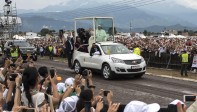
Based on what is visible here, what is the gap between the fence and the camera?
21.6 meters

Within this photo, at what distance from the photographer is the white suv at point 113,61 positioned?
16844 mm

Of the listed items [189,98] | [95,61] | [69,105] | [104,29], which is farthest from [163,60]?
[189,98]

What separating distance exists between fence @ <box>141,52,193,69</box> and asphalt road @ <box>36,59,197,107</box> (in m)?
3.47

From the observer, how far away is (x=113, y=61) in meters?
17.0

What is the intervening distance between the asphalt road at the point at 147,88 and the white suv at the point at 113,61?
400mm

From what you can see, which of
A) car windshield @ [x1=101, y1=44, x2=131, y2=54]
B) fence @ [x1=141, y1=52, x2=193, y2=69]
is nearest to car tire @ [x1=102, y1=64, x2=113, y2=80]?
car windshield @ [x1=101, y1=44, x2=131, y2=54]

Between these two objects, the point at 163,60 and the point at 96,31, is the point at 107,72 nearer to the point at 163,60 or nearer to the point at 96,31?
the point at 96,31

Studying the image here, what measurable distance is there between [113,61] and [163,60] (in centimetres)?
675

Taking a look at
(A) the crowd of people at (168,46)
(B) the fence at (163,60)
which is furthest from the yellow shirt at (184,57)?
(A) the crowd of people at (168,46)

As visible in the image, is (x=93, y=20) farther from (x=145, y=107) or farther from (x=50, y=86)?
(x=145, y=107)

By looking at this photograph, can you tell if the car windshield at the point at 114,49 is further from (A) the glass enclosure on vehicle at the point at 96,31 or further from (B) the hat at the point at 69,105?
(B) the hat at the point at 69,105

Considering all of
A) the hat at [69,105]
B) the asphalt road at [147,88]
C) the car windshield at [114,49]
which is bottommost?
the asphalt road at [147,88]

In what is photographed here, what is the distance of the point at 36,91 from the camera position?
17.3 ft

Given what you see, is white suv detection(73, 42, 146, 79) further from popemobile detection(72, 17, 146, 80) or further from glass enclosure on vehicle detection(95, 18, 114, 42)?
glass enclosure on vehicle detection(95, 18, 114, 42)
